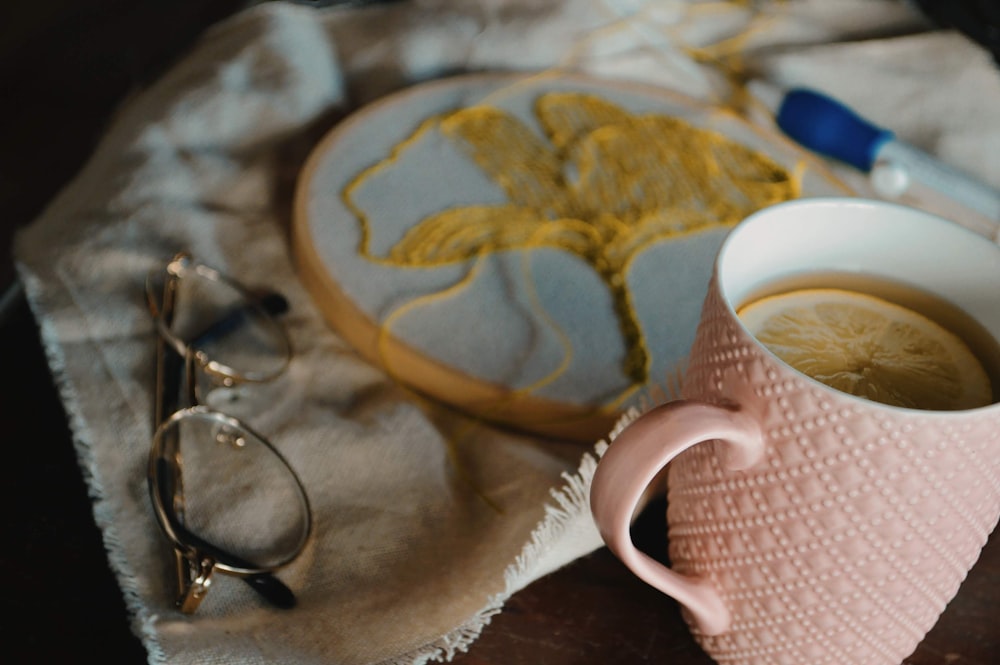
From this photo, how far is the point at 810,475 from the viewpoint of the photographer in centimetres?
23

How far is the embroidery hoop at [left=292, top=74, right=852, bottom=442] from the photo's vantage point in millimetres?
400

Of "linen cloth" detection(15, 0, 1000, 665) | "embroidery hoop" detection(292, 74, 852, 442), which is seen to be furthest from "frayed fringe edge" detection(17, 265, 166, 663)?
"embroidery hoop" detection(292, 74, 852, 442)

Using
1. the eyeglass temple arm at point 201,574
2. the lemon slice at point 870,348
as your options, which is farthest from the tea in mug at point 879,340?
the eyeglass temple arm at point 201,574

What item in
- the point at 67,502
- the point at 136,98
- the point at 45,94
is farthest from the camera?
the point at 45,94

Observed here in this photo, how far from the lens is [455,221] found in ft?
1.59

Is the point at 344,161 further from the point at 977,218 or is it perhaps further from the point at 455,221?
the point at 977,218

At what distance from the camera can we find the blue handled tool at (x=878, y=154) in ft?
1.69

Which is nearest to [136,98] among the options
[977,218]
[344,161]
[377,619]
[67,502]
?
[344,161]

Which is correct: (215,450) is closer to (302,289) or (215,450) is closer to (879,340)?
(302,289)

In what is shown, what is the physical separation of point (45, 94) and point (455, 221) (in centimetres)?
54

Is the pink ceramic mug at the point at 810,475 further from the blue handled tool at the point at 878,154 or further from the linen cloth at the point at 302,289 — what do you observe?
the blue handled tool at the point at 878,154

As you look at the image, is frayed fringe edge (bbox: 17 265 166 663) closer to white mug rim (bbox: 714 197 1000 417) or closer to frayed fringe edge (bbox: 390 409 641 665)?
frayed fringe edge (bbox: 390 409 641 665)

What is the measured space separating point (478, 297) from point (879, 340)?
0.69ft

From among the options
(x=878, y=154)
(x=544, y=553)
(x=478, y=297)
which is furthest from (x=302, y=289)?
(x=878, y=154)
